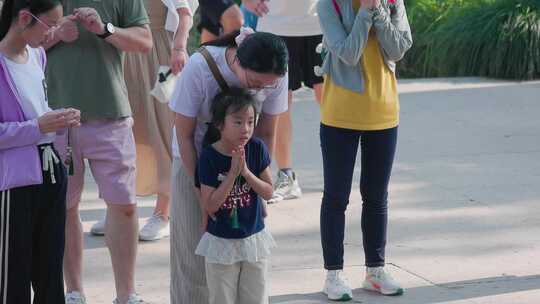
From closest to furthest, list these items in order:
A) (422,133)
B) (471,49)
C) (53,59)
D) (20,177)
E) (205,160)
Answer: (20,177) → (205,160) → (53,59) → (422,133) → (471,49)

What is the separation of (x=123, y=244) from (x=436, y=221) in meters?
2.37

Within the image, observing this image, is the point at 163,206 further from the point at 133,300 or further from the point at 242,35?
the point at 242,35

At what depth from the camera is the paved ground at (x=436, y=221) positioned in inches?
236

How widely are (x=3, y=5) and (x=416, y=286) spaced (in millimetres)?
2621

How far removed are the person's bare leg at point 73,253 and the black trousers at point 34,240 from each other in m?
0.88

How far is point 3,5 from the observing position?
4.50 meters

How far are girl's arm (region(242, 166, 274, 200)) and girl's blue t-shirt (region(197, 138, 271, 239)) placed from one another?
0.03 m

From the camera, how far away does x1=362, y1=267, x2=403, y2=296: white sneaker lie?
5.84 meters

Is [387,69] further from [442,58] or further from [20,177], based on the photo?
[442,58]

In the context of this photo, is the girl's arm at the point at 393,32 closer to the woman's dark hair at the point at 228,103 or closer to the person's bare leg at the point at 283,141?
the woman's dark hair at the point at 228,103

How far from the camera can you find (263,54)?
14.8 feet

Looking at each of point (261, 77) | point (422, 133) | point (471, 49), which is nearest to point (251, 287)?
point (261, 77)

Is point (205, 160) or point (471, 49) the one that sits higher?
point (205, 160)

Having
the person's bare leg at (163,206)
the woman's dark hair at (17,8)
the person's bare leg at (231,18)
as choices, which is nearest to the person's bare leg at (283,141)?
the person's bare leg at (231,18)
